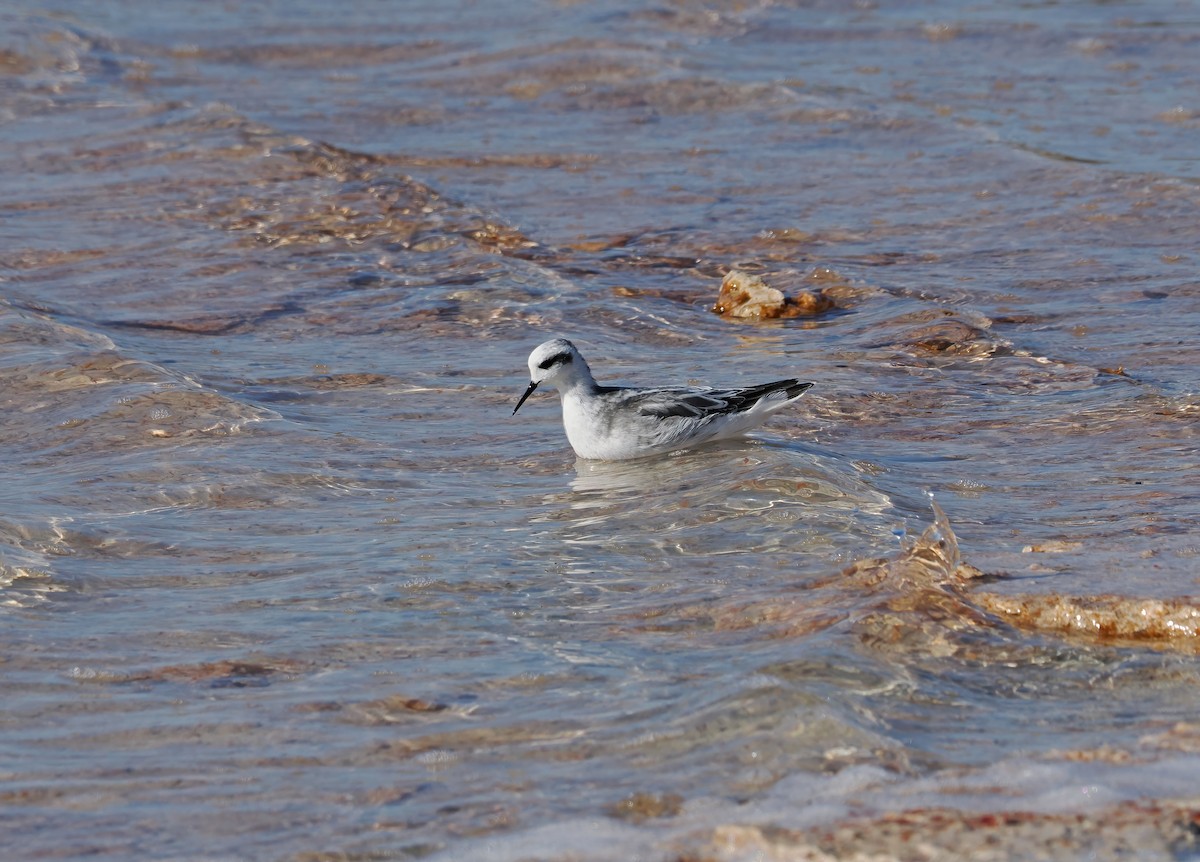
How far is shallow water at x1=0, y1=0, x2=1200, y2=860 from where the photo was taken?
480 centimetres

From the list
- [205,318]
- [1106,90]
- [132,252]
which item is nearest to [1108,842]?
[205,318]

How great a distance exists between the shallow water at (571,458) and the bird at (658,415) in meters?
0.16

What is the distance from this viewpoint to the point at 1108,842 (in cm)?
413

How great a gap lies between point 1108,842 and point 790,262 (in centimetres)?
798

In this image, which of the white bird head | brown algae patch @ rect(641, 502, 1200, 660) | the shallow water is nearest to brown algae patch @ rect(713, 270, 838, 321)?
the shallow water

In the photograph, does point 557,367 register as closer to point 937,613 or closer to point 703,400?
point 703,400

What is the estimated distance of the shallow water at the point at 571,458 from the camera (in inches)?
189

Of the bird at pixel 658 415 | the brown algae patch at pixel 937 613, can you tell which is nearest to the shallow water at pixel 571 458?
the brown algae patch at pixel 937 613

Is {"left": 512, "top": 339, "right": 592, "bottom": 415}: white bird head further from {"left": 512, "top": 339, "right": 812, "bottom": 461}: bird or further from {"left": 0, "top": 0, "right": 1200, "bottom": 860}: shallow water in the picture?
{"left": 0, "top": 0, "right": 1200, "bottom": 860}: shallow water

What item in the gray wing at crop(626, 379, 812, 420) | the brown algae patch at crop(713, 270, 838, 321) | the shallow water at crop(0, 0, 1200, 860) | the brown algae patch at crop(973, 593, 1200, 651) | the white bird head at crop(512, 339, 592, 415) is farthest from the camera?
the brown algae patch at crop(713, 270, 838, 321)

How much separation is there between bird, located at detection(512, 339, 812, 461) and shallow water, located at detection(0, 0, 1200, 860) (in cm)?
16

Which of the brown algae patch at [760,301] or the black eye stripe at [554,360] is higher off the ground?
the black eye stripe at [554,360]

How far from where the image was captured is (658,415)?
314 inches

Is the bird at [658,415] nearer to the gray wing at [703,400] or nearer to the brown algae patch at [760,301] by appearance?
the gray wing at [703,400]
